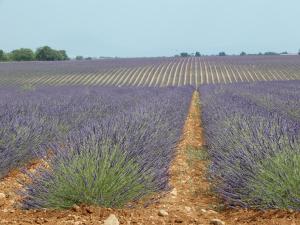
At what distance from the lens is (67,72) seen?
38.9 m

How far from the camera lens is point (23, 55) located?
71.6 metres

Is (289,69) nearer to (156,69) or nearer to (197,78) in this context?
(197,78)

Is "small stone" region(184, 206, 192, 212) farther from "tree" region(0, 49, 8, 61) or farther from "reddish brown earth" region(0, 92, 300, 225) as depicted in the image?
"tree" region(0, 49, 8, 61)

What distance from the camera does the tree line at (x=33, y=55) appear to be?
70.1m

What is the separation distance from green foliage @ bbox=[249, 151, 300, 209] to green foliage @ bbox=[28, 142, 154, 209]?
86cm

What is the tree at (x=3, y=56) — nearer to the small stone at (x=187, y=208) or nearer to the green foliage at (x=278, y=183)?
the small stone at (x=187, y=208)

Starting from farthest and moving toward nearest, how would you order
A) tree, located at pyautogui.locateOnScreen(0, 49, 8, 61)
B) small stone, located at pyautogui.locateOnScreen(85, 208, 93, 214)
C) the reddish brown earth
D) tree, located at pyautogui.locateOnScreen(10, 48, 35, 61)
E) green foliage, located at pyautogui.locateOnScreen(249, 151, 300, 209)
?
1. tree, located at pyautogui.locateOnScreen(10, 48, 35, 61)
2. tree, located at pyautogui.locateOnScreen(0, 49, 8, 61)
3. green foliage, located at pyautogui.locateOnScreen(249, 151, 300, 209)
4. small stone, located at pyautogui.locateOnScreen(85, 208, 93, 214)
5. the reddish brown earth

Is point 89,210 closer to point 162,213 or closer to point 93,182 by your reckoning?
point 93,182

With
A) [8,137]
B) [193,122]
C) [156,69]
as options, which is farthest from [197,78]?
[8,137]

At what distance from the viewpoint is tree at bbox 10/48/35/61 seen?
7138cm

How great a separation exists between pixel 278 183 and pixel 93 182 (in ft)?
4.53

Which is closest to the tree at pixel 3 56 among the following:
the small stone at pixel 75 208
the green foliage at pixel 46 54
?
the green foliage at pixel 46 54

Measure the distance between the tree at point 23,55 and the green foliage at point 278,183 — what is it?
70170 mm

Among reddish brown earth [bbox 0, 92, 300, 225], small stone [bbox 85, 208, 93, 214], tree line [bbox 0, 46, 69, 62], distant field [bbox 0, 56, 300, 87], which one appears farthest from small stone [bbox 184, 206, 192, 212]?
tree line [bbox 0, 46, 69, 62]
